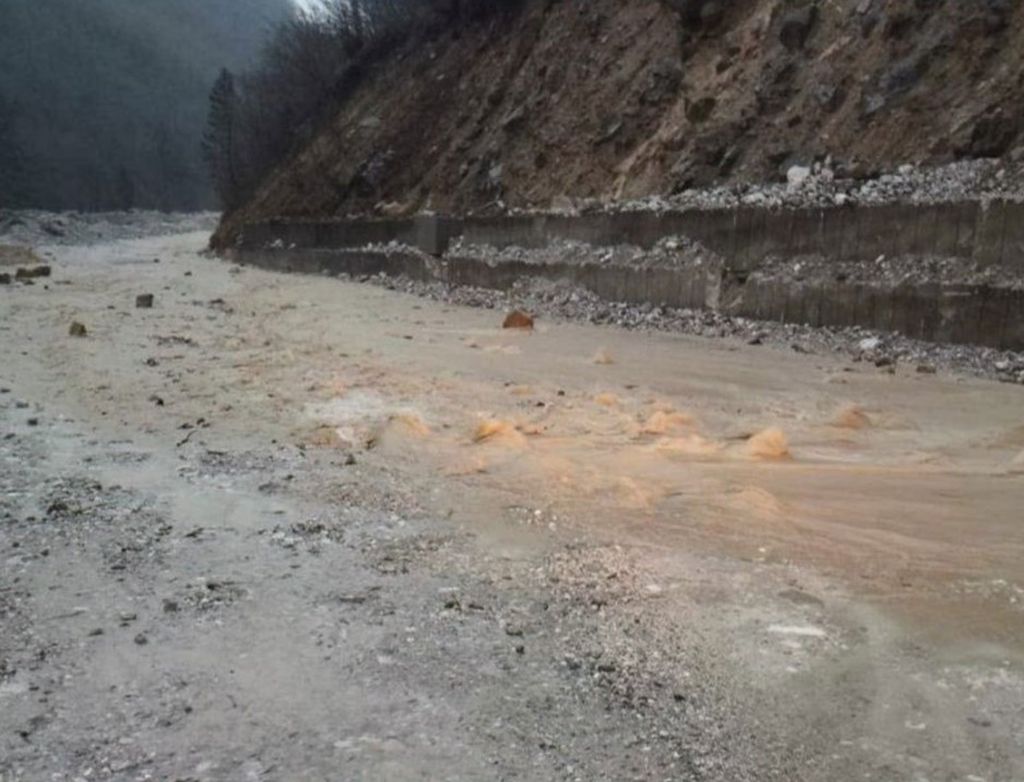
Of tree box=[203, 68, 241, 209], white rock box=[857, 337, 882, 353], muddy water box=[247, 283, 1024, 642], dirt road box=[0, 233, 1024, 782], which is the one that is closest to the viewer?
dirt road box=[0, 233, 1024, 782]

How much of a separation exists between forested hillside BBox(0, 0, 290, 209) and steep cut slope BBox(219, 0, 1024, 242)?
36.5m

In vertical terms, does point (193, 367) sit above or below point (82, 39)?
below

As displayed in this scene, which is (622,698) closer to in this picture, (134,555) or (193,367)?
(134,555)

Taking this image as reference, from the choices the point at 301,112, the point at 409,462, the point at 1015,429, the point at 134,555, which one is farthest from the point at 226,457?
the point at 301,112

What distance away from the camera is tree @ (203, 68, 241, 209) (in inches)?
1372

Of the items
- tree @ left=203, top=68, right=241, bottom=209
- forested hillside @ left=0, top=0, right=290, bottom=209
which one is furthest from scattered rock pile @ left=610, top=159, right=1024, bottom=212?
forested hillside @ left=0, top=0, right=290, bottom=209

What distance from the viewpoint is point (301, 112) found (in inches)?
1169

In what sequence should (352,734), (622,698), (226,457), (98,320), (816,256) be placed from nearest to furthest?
(352,734) < (622,698) < (226,457) < (816,256) < (98,320)

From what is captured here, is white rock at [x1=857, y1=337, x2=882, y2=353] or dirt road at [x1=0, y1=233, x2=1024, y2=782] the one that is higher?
white rock at [x1=857, y1=337, x2=882, y2=353]

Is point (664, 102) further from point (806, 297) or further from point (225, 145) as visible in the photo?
point (225, 145)

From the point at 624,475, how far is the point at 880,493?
1.14 meters

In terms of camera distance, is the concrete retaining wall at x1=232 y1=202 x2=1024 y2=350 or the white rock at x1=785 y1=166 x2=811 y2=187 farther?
the white rock at x1=785 y1=166 x2=811 y2=187

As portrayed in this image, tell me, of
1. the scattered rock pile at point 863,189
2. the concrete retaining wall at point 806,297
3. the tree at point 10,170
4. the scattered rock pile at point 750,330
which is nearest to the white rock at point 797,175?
the scattered rock pile at point 863,189

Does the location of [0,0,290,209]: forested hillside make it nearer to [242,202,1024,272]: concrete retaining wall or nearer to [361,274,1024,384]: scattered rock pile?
[242,202,1024,272]: concrete retaining wall
